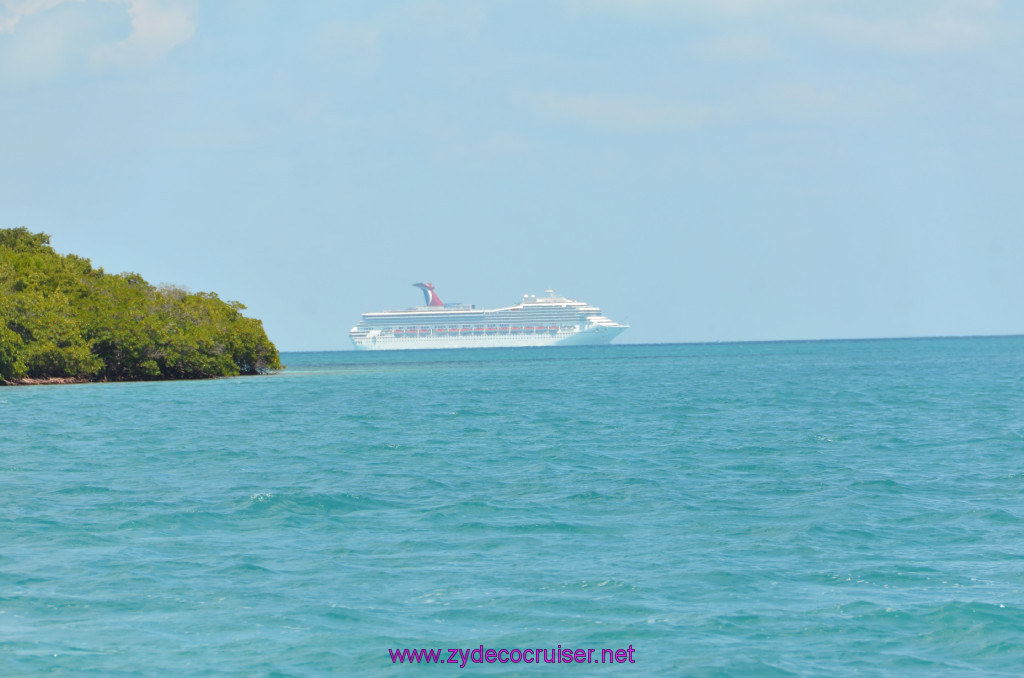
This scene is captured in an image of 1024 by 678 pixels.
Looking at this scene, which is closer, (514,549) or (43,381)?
(514,549)

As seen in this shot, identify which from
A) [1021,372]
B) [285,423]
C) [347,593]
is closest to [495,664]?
[347,593]

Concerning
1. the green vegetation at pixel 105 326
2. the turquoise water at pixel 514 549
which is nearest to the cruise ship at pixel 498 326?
the green vegetation at pixel 105 326

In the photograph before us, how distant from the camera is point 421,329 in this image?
199375mm

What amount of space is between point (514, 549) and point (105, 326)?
50.0 m

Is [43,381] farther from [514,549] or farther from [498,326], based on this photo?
[498,326]

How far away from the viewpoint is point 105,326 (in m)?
57.9

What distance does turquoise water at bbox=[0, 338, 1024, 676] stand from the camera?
9531mm

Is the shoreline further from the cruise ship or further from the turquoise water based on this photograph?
the cruise ship

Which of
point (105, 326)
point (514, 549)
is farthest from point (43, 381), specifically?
point (514, 549)

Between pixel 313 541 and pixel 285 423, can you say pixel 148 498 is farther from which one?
pixel 285 423

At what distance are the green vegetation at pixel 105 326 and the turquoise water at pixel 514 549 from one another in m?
25.4

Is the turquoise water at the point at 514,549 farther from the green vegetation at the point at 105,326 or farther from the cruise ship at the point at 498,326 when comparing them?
the cruise ship at the point at 498,326

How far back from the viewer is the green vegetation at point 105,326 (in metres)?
53.0

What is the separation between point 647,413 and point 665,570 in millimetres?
24923
